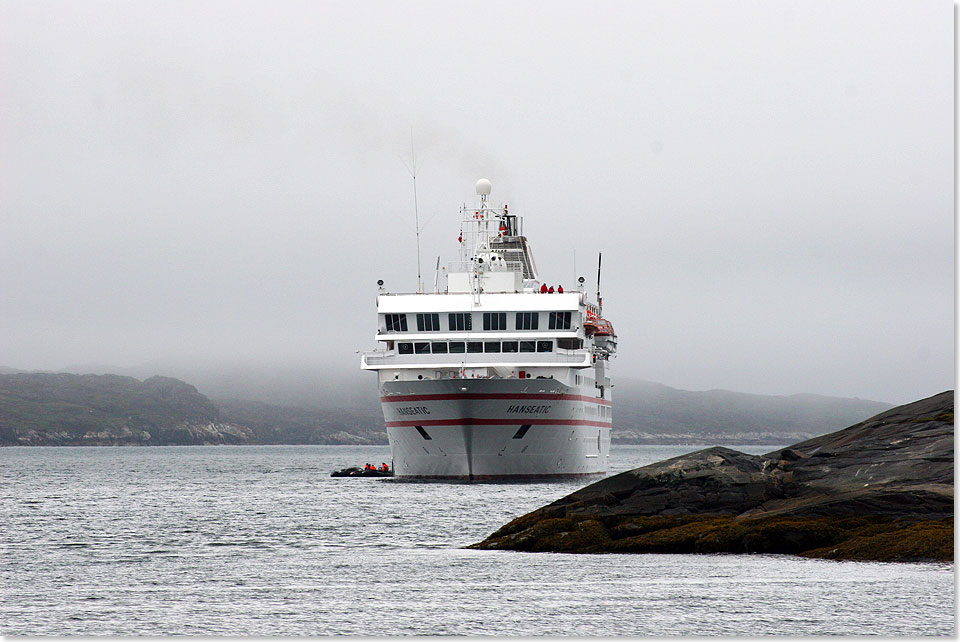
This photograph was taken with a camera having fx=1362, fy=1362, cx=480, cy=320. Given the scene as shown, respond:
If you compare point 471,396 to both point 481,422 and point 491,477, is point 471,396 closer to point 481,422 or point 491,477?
point 481,422

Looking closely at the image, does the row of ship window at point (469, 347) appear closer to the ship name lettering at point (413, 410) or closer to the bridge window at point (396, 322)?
the bridge window at point (396, 322)

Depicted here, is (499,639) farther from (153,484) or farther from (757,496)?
(153,484)

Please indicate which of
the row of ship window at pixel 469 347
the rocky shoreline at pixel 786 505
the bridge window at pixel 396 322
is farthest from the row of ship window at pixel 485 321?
the rocky shoreline at pixel 786 505

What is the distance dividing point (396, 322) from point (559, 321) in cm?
794

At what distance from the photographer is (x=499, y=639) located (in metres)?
23.0

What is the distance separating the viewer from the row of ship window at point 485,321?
216 ft

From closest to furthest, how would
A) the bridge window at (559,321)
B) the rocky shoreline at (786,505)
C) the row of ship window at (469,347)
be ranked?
the rocky shoreline at (786,505), the row of ship window at (469,347), the bridge window at (559,321)

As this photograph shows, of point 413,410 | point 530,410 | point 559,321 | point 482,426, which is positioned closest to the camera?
point 482,426

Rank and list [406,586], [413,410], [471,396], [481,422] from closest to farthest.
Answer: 1. [406,586]
2. [471,396]
3. [481,422]
4. [413,410]

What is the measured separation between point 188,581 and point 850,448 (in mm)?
19207

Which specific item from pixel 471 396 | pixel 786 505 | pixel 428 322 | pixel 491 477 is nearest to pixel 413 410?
Result: pixel 471 396

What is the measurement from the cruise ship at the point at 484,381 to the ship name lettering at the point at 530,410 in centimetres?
5

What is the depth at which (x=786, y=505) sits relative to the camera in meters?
36.0

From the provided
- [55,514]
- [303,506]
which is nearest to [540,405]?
[303,506]
